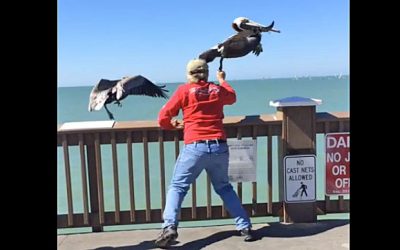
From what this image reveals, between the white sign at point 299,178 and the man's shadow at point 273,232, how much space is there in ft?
0.72

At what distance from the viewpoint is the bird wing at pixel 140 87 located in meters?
3.56

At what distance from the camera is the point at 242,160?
3852mm

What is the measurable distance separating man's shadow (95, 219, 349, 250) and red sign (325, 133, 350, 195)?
0.28 meters

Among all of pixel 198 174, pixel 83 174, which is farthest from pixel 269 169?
pixel 83 174

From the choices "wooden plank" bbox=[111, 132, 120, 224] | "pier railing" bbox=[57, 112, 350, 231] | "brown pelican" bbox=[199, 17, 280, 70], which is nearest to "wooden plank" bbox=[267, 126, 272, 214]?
"pier railing" bbox=[57, 112, 350, 231]

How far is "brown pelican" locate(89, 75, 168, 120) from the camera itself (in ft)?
11.7

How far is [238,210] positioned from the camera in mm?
3512

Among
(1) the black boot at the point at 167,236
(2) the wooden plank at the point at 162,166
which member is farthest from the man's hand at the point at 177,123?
(1) the black boot at the point at 167,236
